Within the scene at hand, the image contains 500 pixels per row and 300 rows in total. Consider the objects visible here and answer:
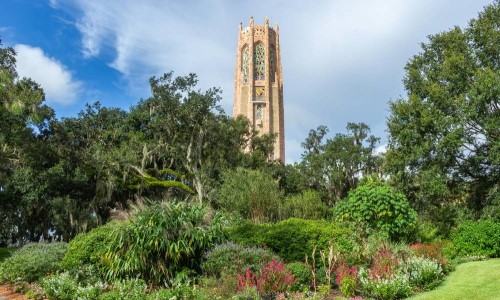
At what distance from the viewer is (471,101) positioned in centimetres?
1855

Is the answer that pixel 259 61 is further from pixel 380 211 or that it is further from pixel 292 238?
pixel 292 238

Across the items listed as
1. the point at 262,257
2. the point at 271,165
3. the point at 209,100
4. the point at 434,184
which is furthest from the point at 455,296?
the point at 271,165

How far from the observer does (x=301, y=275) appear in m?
9.37

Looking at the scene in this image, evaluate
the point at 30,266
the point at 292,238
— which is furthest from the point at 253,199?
the point at 30,266

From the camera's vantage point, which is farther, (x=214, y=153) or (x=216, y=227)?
(x=214, y=153)

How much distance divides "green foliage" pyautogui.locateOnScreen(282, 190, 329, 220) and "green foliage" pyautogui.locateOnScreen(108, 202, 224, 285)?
15.1m

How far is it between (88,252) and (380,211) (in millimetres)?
8976

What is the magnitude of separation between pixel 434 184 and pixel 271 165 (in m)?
21.4

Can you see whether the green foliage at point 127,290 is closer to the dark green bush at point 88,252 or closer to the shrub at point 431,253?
the dark green bush at point 88,252

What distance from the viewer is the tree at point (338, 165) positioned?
3853 centimetres

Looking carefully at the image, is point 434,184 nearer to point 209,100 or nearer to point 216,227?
point 216,227

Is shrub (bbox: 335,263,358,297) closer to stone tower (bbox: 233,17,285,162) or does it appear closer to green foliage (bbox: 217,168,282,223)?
green foliage (bbox: 217,168,282,223)

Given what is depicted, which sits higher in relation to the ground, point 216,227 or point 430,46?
point 430,46

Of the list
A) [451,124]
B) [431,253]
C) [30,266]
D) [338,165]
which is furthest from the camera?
[338,165]
